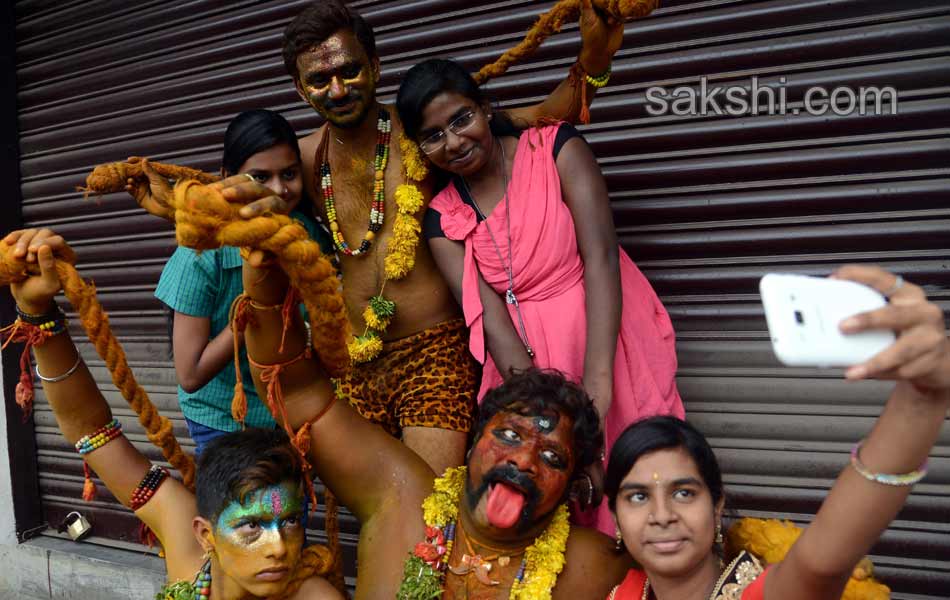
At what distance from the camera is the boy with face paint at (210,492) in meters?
2.42

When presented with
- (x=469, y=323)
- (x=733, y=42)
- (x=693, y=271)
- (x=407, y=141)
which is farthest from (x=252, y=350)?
(x=733, y=42)

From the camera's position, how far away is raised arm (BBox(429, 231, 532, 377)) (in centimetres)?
289

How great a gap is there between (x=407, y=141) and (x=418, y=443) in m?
1.13

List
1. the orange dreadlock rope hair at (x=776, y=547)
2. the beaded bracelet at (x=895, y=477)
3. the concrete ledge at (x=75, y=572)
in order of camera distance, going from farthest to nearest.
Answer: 1. the concrete ledge at (x=75, y=572)
2. the orange dreadlock rope hair at (x=776, y=547)
3. the beaded bracelet at (x=895, y=477)

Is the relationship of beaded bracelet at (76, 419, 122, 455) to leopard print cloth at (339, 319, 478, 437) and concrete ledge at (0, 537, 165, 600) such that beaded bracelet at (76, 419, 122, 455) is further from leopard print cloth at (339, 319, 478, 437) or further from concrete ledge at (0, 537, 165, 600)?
concrete ledge at (0, 537, 165, 600)

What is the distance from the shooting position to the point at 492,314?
9.60ft

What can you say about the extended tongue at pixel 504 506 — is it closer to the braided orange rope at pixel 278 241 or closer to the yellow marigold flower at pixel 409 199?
the braided orange rope at pixel 278 241

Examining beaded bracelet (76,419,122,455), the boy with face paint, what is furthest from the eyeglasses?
beaded bracelet (76,419,122,455)

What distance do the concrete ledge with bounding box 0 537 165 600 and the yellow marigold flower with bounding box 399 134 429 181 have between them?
115 inches

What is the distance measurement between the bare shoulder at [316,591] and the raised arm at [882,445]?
135cm

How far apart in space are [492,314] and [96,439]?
1.38 metres

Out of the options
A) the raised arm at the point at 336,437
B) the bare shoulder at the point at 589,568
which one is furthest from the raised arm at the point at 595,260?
the raised arm at the point at 336,437

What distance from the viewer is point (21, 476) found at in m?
5.39

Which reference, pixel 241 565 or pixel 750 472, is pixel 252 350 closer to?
pixel 241 565
